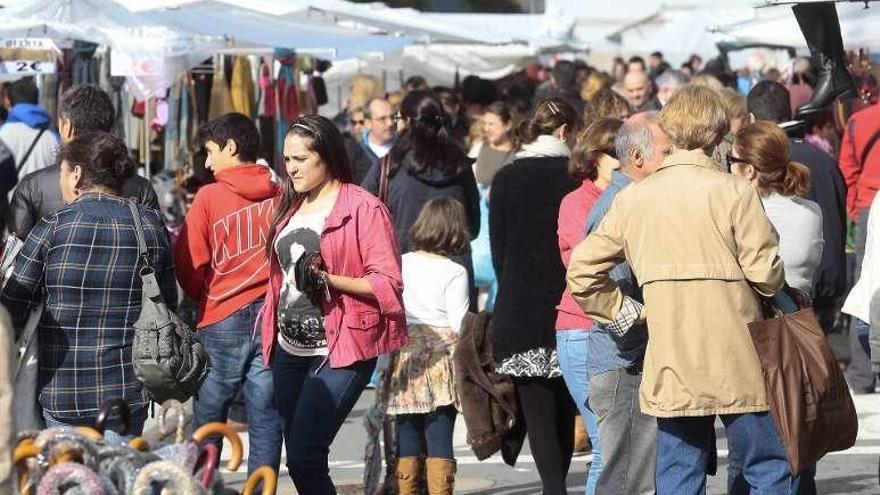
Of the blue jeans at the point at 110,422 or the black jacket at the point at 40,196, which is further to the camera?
the black jacket at the point at 40,196

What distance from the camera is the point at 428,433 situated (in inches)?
325

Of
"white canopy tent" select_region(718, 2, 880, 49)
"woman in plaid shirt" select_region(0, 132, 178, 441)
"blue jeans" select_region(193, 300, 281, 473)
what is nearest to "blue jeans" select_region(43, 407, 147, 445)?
"woman in plaid shirt" select_region(0, 132, 178, 441)

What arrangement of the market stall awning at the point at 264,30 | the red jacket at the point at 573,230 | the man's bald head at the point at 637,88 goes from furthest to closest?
1. the man's bald head at the point at 637,88
2. the market stall awning at the point at 264,30
3. the red jacket at the point at 573,230

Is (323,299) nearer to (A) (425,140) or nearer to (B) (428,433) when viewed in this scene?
(B) (428,433)

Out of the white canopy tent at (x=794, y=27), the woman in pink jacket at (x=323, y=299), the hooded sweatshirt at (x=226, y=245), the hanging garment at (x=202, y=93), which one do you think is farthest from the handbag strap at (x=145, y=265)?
the hanging garment at (x=202, y=93)

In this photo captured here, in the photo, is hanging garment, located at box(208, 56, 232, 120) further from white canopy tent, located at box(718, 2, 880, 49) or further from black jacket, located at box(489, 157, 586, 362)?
black jacket, located at box(489, 157, 586, 362)

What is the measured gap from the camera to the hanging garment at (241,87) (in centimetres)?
1534

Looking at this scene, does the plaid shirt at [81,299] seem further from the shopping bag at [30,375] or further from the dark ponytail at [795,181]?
the dark ponytail at [795,181]

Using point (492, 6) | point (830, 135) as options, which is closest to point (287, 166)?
point (830, 135)

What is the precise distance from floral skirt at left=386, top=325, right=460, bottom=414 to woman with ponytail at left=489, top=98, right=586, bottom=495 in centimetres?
33

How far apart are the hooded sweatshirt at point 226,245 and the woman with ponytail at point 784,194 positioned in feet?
6.37

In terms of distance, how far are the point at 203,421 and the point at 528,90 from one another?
45.2ft

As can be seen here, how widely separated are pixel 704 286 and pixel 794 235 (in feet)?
5.40

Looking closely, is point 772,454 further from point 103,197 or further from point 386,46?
point 386,46
